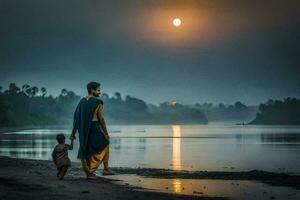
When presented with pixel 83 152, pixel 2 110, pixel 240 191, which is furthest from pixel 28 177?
pixel 2 110

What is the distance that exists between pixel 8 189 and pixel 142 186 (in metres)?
5.43

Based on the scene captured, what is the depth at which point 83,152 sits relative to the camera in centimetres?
1833

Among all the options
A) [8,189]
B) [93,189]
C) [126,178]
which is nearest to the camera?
[8,189]

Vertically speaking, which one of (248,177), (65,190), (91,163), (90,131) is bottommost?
(65,190)

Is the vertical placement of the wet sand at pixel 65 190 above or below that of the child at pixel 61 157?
below

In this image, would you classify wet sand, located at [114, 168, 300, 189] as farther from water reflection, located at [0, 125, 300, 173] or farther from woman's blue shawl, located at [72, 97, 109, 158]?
woman's blue shawl, located at [72, 97, 109, 158]

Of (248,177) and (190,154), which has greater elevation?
(190,154)

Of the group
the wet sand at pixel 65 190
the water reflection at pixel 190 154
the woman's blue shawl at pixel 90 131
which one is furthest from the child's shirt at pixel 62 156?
the water reflection at pixel 190 154

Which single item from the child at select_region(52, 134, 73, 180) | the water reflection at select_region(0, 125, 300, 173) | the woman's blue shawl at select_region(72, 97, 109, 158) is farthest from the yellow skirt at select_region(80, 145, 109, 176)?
the water reflection at select_region(0, 125, 300, 173)

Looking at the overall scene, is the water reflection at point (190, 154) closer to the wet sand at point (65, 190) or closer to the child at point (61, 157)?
the wet sand at point (65, 190)

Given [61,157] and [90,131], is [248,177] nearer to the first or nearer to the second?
[90,131]

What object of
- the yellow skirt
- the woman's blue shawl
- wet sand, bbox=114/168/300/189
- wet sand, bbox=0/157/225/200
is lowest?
wet sand, bbox=0/157/225/200

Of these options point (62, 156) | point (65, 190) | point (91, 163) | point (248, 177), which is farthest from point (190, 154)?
point (65, 190)

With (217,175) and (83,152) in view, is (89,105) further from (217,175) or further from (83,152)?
(217,175)
